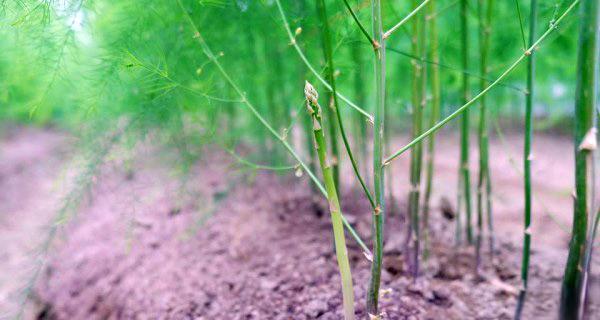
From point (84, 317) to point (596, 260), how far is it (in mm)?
1860

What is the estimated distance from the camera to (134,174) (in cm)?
303

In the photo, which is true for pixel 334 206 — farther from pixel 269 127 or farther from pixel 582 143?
pixel 582 143

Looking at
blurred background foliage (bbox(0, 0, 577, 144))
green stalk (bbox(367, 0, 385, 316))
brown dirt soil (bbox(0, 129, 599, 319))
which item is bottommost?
brown dirt soil (bbox(0, 129, 599, 319))

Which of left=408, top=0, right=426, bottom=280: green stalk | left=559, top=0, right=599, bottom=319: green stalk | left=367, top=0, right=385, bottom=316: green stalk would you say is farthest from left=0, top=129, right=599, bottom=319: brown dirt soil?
left=559, top=0, right=599, bottom=319: green stalk

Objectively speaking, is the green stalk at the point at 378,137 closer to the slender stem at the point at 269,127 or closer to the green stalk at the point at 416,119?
the slender stem at the point at 269,127

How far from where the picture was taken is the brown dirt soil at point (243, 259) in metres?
1.39

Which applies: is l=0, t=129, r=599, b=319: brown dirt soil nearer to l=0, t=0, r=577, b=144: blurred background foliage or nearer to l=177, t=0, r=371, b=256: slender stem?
l=177, t=0, r=371, b=256: slender stem

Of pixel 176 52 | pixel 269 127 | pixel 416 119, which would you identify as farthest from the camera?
pixel 176 52

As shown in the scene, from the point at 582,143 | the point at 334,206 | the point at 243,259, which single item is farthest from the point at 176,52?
the point at 582,143

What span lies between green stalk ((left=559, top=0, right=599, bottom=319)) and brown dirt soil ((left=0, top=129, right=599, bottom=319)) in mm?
334

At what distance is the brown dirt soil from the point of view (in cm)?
139

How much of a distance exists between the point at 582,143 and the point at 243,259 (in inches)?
48.5

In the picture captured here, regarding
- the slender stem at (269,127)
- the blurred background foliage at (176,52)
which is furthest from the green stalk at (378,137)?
the blurred background foliage at (176,52)

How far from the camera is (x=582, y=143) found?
35.4 inches
